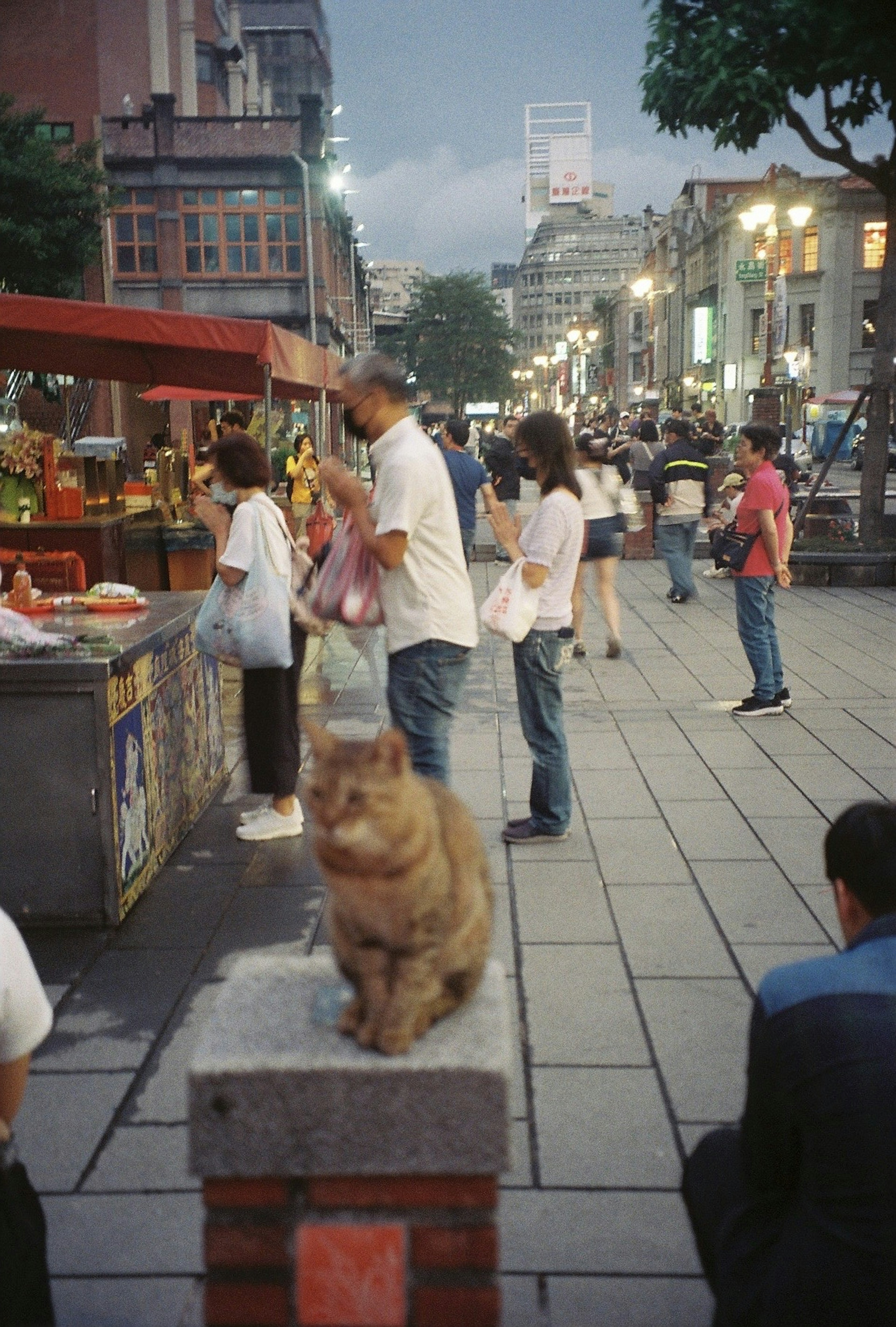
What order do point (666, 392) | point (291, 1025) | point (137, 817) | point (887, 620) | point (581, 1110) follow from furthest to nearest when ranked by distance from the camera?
point (666, 392), point (887, 620), point (137, 817), point (581, 1110), point (291, 1025)

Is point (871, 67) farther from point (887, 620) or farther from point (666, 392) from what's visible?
point (666, 392)

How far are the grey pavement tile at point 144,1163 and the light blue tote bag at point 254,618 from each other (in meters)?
2.51

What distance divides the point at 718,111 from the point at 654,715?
27.5 feet

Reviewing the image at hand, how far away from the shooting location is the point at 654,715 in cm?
839

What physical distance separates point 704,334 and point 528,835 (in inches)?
2370

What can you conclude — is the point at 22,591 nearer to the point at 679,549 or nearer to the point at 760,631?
the point at 760,631

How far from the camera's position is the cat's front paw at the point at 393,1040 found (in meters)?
2.06

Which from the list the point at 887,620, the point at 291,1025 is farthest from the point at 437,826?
the point at 887,620

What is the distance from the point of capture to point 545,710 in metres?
5.58

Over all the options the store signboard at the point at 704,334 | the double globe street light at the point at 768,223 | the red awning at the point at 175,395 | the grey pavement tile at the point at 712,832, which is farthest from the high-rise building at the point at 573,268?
the grey pavement tile at the point at 712,832

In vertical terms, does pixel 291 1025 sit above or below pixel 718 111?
below

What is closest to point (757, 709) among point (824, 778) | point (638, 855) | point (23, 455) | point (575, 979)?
point (824, 778)

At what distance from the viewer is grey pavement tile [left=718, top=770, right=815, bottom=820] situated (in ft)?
20.5

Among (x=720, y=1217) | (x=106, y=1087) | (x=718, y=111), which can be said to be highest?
(x=718, y=111)
